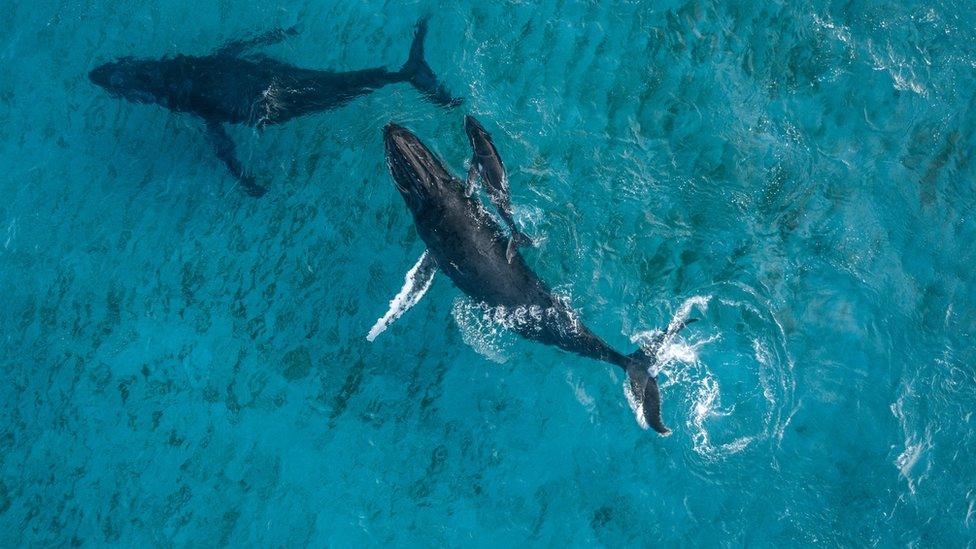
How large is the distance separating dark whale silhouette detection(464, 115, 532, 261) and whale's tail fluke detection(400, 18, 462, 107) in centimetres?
120

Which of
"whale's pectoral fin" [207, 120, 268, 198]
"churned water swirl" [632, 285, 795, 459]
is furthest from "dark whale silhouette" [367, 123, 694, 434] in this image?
"whale's pectoral fin" [207, 120, 268, 198]

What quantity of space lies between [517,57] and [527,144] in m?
1.91

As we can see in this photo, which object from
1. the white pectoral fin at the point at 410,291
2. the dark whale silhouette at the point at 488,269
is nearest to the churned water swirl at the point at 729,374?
the dark whale silhouette at the point at 488,269

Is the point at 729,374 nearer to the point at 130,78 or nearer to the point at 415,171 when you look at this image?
the point at 415,171

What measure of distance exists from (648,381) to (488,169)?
510 centimetres

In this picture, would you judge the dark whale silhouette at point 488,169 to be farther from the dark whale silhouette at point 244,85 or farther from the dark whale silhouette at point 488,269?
the dark whale silhouette at point 244,85

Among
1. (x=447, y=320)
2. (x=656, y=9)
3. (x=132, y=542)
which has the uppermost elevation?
(x=656, y=9)

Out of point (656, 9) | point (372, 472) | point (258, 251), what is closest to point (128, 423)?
point (258, 251)

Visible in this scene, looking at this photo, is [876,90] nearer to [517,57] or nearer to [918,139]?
[918,139]

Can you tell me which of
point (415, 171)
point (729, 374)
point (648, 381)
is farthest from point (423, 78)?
point (729, 374)

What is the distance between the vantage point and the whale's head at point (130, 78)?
46.3 feet

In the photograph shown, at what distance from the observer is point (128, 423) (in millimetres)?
13352

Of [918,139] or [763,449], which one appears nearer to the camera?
[763,449]

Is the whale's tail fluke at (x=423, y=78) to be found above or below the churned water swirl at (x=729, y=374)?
above
